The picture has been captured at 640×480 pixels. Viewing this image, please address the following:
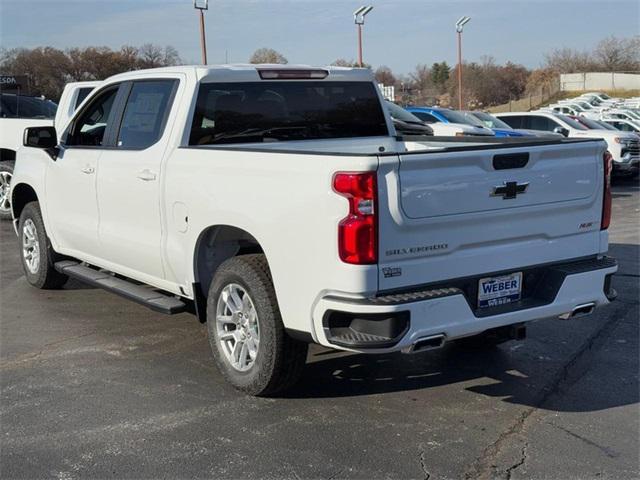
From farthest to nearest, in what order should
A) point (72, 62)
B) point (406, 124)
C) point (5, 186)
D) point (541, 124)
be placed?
point (72, 62)
point (541, 124)
point (406, 124)
point (5, 186)

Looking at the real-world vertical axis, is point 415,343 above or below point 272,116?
below

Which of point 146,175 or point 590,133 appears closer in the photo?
point 146,175

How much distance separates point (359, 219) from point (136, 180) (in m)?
2.29

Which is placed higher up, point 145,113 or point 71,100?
point 71,100

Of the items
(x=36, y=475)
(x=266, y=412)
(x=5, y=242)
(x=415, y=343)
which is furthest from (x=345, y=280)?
(x=5, y=242)

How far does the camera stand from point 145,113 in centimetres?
568

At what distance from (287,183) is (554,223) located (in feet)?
5.39

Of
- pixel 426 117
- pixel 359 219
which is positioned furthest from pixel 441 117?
pixel 359 219

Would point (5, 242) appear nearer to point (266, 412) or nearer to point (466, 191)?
point (266, 412)

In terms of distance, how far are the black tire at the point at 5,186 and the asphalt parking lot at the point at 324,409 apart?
5625mm

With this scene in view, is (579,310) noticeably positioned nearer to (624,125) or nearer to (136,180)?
(136,180)

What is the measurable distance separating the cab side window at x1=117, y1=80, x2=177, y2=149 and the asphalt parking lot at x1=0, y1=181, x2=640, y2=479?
158 cm

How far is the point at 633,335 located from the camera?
5918 mm

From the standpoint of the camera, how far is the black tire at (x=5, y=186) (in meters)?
11.2
